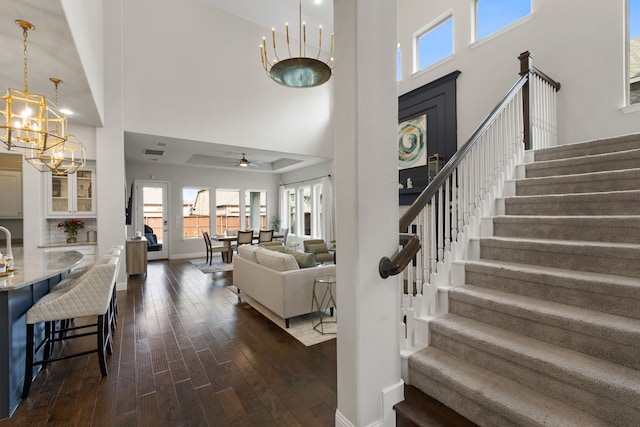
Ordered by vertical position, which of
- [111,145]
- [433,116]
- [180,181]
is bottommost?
[180,181]

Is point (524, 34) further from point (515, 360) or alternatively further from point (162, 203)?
point (162, 203)

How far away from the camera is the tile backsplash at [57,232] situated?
491 centimetres

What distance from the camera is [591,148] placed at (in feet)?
9.82

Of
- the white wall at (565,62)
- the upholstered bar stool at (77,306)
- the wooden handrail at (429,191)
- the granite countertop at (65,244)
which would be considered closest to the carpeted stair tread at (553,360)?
the wooden handrail at (429,191)

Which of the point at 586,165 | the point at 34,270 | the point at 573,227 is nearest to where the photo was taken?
the point at 573,227

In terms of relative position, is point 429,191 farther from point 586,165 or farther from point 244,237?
point 244,237

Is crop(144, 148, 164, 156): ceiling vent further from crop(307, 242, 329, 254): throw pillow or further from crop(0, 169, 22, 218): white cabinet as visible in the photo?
crop(307, 242, 329, 254): throw pillow

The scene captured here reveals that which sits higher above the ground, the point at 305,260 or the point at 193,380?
the point at 305,260

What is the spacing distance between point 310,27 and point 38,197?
654cm

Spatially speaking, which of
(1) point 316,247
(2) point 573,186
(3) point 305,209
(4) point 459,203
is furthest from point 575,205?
(3) point 305,209

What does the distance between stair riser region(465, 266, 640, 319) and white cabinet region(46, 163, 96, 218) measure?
5966 millimetres

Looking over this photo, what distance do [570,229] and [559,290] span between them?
0.66 m

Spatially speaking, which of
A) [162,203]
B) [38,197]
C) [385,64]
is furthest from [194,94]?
[385,64]

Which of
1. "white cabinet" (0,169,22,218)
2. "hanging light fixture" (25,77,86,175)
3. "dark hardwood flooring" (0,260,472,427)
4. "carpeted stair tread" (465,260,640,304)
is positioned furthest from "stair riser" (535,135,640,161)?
"white cabinet" (0,169,22,218)
